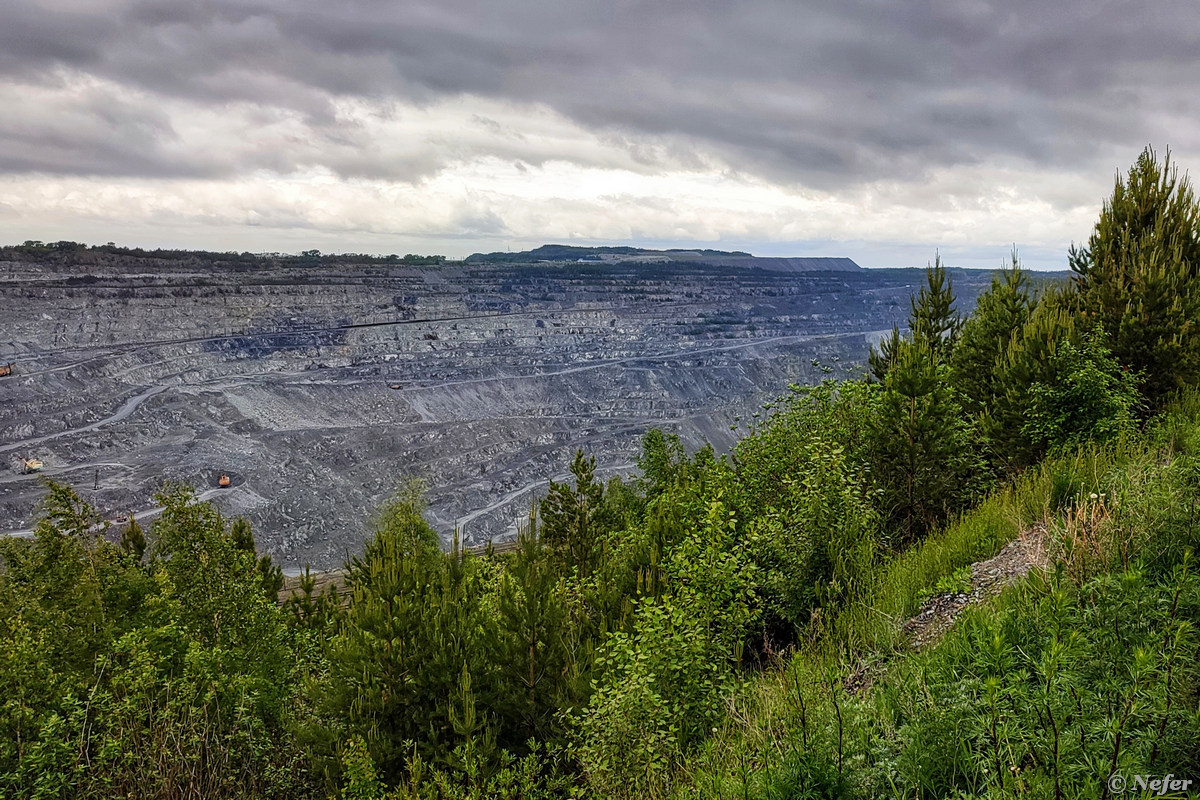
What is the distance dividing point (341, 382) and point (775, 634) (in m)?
94.3

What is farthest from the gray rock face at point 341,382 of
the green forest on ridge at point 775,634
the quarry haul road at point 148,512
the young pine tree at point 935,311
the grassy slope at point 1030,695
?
the grassy slope at point 1030,695

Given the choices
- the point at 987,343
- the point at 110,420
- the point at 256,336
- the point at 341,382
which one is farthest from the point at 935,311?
the point at 256,336

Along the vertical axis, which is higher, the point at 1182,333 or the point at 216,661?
the point at 1182,333

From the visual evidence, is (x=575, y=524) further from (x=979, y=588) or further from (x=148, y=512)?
(x=148, y=512)

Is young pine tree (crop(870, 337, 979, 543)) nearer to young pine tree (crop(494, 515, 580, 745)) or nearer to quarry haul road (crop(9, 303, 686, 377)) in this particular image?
young pine tree (crop(494, 515, 580, 745))

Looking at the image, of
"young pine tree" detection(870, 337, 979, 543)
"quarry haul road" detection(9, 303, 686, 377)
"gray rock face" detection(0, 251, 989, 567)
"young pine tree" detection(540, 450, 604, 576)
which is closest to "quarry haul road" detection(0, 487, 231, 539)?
"gray rock face" detection(0, 251, 989, 567)

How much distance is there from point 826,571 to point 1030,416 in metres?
5.66

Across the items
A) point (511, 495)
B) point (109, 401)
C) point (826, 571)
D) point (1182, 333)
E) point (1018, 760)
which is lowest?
point (511, 495)

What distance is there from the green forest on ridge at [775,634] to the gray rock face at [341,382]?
97.2ft

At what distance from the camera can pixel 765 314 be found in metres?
163

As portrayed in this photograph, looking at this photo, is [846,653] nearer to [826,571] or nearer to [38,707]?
[826,571]

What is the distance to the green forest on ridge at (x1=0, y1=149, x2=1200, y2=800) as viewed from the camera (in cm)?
330

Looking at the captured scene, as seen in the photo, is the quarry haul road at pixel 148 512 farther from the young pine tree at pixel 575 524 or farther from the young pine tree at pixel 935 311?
the young pine tree at pixel 935 311

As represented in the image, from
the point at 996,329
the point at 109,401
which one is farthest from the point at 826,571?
the point at 109,401
